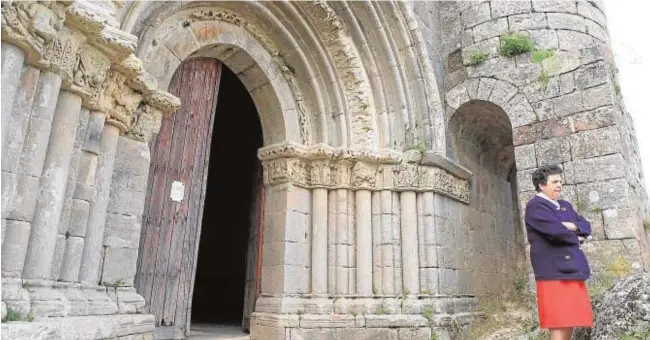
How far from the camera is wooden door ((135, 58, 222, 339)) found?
176 inches

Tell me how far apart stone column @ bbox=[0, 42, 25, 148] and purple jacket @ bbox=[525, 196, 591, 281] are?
3.20 metres

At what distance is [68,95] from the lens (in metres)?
3.07

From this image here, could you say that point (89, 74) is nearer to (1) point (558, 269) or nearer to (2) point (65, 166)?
(2) point (65, 166)

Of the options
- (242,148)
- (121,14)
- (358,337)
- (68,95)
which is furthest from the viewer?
(242,148)

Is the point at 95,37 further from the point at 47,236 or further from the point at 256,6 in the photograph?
the point at 256,6

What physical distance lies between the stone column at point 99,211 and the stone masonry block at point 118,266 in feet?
0.44

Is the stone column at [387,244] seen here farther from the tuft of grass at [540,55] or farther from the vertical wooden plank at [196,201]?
the tuft of grass at [540,55]

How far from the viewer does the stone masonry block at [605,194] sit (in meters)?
4.80

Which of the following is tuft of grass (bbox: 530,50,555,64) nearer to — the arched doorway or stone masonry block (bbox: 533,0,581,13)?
stone masonry block (bbox: 533,0,581,13)

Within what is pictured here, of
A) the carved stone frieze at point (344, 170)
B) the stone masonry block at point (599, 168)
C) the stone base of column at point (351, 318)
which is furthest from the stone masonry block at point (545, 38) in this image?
the stone base of column at point (351, 318)

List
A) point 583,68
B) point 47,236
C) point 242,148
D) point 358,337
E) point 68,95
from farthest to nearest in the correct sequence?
point 242,148 < point 583,68 < point 358,337 < point 68,95 < point 47,236

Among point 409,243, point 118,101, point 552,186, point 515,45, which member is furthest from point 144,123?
point 515,45

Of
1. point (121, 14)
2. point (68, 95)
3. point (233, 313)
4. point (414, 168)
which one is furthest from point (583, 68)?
point (233, 313)

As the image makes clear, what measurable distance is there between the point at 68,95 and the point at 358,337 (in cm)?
348
